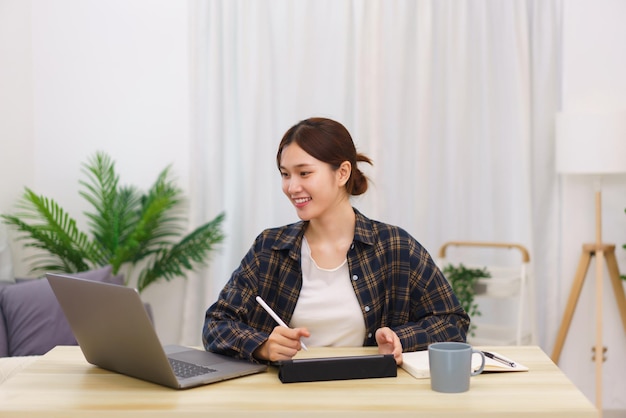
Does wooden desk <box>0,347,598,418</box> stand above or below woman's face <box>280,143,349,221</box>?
below

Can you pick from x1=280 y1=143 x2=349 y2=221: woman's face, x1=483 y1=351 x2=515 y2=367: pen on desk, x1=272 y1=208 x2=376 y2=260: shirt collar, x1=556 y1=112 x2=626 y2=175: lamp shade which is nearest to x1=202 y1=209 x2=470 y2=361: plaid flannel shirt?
x1=272 y1=208 x2=376 y2=260: shirt collar

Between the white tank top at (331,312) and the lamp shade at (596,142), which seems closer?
the white tank top at (331,312)

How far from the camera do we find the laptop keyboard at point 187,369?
1832 millimetres

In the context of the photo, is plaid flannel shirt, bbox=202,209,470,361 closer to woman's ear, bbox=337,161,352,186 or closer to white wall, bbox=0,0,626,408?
woman's ear, bbox=337,161,352,186

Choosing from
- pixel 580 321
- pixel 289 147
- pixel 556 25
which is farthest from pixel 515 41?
pixel 289 147

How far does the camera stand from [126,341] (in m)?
1.79

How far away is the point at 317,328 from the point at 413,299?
11.0 inches

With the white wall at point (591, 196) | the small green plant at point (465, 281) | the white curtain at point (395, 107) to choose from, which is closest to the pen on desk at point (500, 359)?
the small green plant at point (465, 281)

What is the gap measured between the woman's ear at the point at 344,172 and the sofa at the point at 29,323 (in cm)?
162

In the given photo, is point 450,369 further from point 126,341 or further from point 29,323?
point 29,323

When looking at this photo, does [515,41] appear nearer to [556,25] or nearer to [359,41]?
[556,25]

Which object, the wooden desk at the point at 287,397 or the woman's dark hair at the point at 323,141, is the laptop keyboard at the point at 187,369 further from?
the woman's dark hair at the point at 323,141

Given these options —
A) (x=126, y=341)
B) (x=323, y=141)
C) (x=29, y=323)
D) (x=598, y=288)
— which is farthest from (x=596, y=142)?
(x=126, y=341)

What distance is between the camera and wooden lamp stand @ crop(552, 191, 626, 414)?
3975 mm
